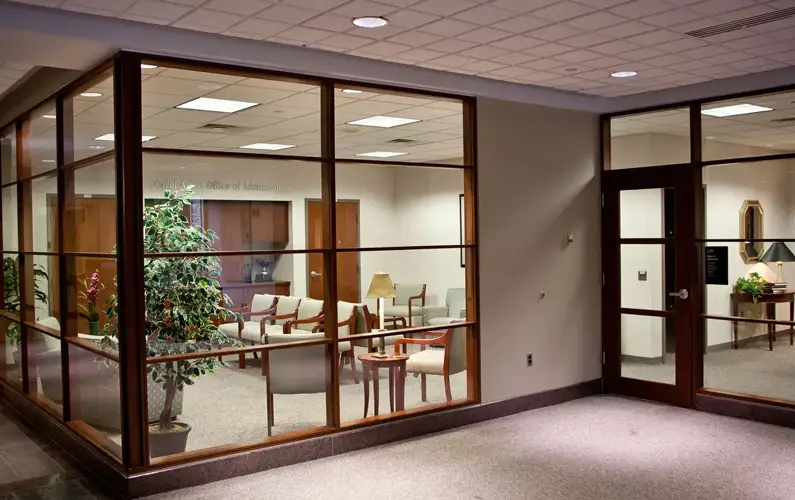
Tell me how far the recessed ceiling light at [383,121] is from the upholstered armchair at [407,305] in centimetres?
119

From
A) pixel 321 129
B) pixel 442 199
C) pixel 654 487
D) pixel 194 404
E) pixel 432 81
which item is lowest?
pixel 654 487

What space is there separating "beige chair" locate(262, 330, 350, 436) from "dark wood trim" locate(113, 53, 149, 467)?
86 cm

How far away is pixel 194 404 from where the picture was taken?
15.6ft

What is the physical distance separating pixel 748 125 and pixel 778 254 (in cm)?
106

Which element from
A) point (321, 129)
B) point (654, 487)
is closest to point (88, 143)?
point (321, 129)

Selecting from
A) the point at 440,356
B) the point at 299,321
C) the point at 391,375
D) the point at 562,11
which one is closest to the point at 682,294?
the point at 440,356

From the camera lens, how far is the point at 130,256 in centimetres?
443

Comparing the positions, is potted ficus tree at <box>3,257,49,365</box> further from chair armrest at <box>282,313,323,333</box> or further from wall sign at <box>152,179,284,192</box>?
chair armrest at <box>282,313,323,333</box>

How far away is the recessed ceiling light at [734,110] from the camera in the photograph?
19.6ft

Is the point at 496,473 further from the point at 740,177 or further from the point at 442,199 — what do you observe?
the point at 740,177

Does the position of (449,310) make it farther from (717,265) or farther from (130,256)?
(130,256)

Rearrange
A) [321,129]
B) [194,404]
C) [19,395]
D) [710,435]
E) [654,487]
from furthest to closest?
[19,395] → [710,435] → [321,129] → [194,404] → [654,487]

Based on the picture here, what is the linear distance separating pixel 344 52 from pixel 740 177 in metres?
3.37

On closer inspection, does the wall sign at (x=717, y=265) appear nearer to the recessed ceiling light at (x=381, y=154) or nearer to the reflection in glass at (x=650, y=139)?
the reflection in glass at (x=650, y=139)
